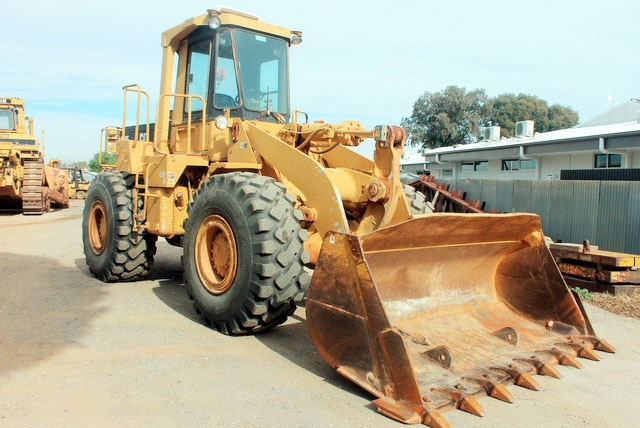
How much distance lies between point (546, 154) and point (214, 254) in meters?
16.0

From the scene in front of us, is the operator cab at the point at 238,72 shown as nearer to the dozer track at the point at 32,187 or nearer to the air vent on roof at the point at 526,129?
the dozer track at the point at 32,187

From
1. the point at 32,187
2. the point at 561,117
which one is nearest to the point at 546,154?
the point at 32,187

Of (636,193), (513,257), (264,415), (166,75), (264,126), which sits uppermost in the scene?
(166,75)

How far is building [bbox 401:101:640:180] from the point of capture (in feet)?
53.6

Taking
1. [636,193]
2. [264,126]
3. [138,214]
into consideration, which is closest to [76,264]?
[138,214]

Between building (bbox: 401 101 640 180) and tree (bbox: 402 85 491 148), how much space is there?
13079 mm

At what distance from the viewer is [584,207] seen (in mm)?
10695

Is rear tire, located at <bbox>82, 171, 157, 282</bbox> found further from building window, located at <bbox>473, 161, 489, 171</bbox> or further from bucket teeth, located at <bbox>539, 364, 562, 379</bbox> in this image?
building window, located at <bbox>473, 161, 489, 171</bbox>

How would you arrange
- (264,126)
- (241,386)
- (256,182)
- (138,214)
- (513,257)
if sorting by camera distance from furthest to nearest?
1. (138,214)
2. (264,126)
3. (513,257)
4. (256,182)
5. (241,386)

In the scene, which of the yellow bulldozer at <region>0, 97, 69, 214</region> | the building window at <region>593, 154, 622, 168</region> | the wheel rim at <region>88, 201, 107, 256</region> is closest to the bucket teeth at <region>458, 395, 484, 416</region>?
the wheel rim at <region>88, 201, 107, 256</region>

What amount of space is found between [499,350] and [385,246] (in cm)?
126

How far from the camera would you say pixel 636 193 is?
9.65 m

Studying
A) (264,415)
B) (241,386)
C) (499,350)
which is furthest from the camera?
(499,350)

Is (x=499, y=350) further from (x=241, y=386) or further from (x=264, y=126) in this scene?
(x=264, y=126)
